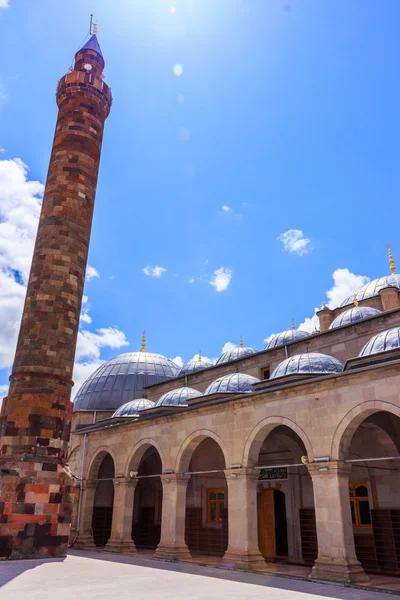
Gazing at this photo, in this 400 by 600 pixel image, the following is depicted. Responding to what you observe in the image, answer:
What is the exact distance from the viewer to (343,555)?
9.19 m

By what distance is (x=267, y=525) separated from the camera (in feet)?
45.0

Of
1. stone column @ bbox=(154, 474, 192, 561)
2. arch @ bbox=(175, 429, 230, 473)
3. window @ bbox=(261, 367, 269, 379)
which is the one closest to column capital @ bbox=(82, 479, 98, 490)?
stone column @ bbox=(154, 474, 192, 561)

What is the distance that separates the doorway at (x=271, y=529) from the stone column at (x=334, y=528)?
4124mm

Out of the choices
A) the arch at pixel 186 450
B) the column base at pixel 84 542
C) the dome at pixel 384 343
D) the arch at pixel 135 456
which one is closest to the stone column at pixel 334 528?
the dome at pixel 384 343

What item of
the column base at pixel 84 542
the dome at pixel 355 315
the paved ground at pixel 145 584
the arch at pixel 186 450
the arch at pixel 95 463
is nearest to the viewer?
the paved ground at pixel 145 584

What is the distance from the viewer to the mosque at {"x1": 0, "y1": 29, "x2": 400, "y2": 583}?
1020cm

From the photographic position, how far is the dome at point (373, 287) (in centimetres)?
2091

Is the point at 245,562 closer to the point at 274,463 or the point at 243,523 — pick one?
the point at 243,523

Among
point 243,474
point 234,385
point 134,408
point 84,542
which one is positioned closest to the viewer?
point 243,474

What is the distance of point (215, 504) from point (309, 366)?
5.85 meters

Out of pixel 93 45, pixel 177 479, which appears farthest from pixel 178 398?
pixel 93 45

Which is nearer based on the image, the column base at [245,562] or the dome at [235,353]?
the column base at [245,562]

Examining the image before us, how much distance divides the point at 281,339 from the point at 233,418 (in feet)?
27.5

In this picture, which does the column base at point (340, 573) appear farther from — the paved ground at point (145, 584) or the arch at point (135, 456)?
the arch at point (135, 456)
